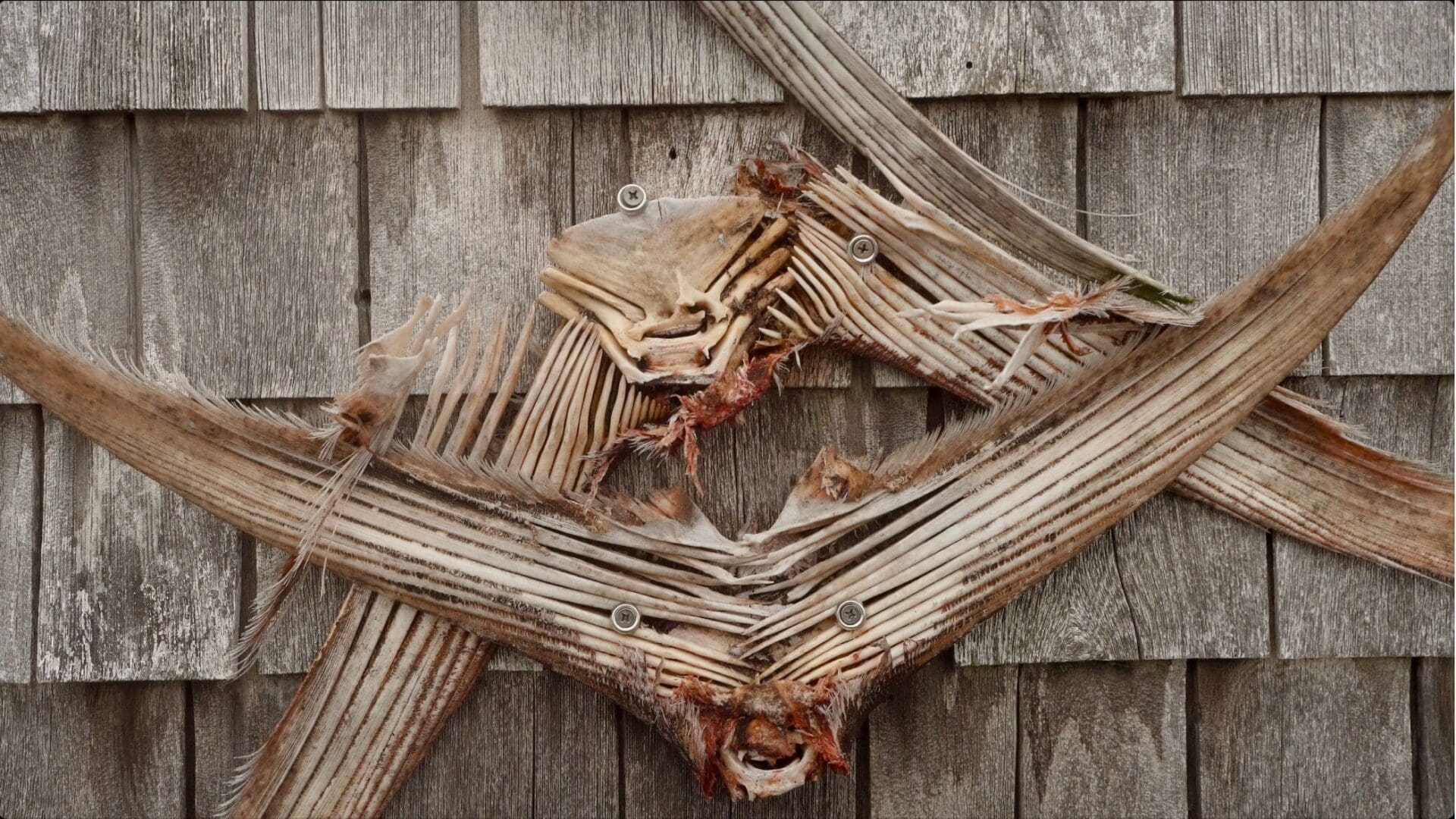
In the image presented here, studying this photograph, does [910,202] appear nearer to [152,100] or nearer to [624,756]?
[624,756]

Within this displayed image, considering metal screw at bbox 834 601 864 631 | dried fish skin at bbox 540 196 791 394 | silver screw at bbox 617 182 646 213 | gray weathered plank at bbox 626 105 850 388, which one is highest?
gray weathered plank at bbox 626 105 850 388

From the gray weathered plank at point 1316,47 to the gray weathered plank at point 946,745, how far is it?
3.16 ft

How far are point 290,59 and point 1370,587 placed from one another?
5.94 ft

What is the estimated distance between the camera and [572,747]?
1.49 m

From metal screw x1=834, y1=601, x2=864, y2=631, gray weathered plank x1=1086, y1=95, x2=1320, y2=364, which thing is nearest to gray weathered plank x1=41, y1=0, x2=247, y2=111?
metal screw x1=834, y1=601, x2=864, y2=631

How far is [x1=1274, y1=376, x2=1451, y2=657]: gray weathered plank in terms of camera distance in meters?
1.50

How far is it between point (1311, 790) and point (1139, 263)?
0.86 meters

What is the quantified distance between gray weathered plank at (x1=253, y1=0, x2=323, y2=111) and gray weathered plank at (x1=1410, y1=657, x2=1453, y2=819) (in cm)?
191

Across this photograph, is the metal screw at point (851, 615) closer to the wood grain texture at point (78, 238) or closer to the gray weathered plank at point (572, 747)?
the gray weathered plank at point (572, 747)

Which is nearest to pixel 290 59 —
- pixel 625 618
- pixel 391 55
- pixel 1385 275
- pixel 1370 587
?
pixel 391 55

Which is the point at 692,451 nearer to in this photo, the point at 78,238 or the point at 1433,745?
the point at 78,238

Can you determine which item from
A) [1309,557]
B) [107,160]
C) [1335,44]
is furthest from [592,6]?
[1309,557]

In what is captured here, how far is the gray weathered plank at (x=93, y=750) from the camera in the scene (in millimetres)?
1479

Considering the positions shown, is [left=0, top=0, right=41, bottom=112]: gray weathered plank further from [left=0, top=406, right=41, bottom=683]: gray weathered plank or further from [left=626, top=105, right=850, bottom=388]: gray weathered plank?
[left=626, top=105, right=850, bottom=388]: gray weathered plank
